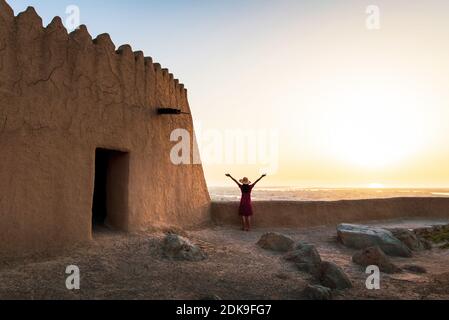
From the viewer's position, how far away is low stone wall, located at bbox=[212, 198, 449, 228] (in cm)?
1127

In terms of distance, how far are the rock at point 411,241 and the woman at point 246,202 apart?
3.50m

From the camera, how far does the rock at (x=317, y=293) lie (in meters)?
5.12

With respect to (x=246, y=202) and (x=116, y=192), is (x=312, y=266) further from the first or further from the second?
(x=246, y=202)

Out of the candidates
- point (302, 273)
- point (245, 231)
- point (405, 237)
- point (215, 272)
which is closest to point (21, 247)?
point (215, 272)

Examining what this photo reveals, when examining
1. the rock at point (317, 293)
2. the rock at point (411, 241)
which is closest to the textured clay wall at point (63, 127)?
the rock at point (317, 293)

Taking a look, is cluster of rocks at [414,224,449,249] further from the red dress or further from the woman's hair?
the woman's hair

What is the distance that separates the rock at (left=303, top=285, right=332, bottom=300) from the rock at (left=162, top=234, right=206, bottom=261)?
2.04m

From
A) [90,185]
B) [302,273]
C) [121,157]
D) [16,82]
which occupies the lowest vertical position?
[302,273]

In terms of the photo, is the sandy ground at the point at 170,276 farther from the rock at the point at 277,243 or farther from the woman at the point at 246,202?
the woman at the point at 246,202

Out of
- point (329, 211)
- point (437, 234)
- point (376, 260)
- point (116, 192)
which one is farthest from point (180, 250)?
point (437, 234)

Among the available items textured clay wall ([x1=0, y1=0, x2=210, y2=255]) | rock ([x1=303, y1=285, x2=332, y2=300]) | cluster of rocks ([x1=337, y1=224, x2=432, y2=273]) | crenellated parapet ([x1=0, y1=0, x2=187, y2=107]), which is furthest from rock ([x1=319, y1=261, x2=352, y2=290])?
crenellated parapet ([x1=0, y1=0, x2=187, y2=107])
